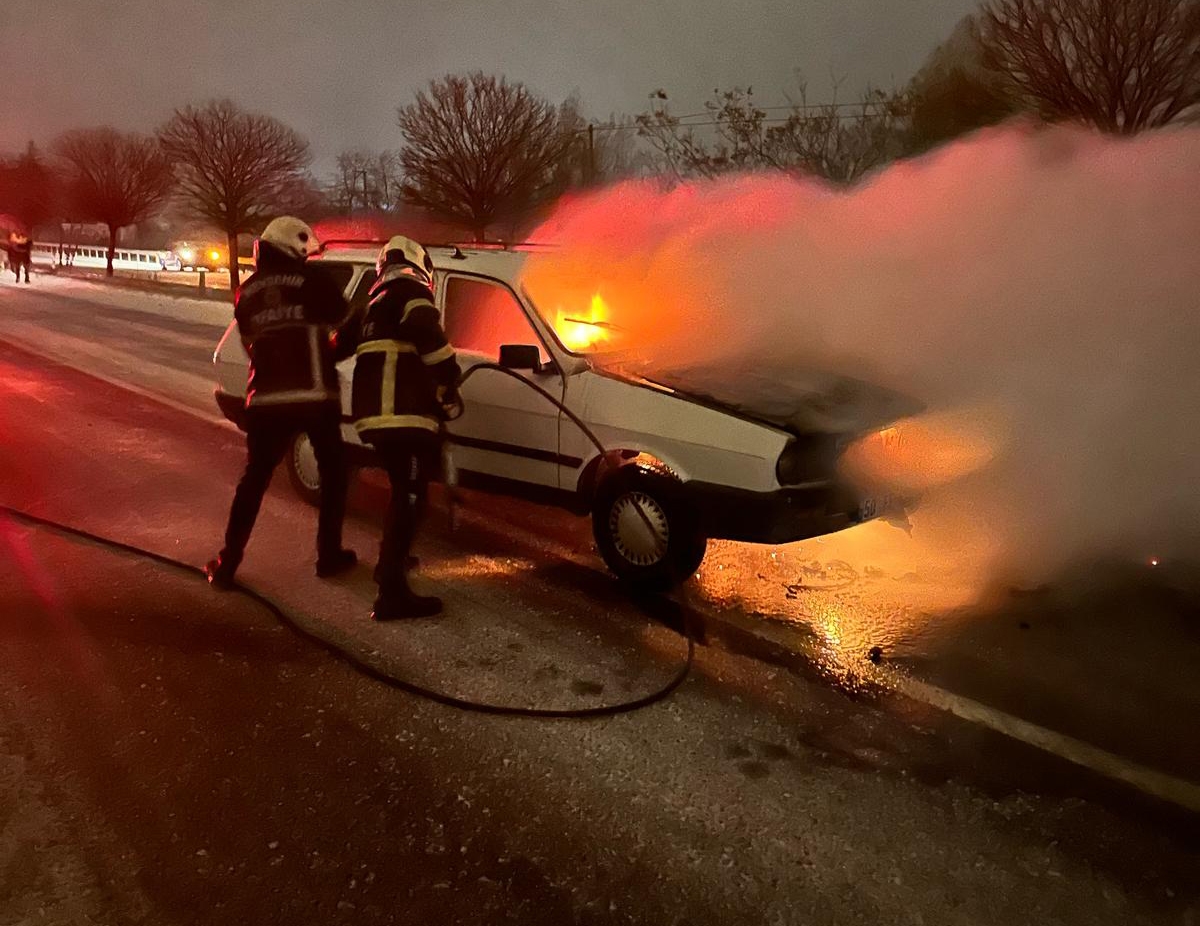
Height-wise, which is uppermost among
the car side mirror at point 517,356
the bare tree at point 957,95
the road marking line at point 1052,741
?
the bare tree at point 957,95

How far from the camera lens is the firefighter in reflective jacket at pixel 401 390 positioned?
432cm

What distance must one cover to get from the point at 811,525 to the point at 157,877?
122 inches

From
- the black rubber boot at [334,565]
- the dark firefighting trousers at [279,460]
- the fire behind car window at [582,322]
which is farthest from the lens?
the fire behind car window at [582,322]

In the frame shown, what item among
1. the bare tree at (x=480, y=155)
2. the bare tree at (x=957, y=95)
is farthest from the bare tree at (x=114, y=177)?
the bare tree at (x=957, y=95)

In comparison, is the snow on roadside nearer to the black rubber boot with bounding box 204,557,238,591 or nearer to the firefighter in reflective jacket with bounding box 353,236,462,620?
the black rubber boot with bounding box 204,557,238,591

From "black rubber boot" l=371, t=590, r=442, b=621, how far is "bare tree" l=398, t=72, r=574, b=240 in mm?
16164

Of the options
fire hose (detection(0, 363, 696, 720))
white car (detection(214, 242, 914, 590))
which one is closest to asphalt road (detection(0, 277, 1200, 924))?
fire hose (detection(0, 363, 696, 720))

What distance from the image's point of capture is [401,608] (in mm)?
4426

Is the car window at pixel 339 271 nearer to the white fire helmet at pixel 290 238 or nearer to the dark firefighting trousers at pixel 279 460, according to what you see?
the white fire helmet at pixel 290 238

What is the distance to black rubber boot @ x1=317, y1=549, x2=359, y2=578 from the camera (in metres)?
4.99

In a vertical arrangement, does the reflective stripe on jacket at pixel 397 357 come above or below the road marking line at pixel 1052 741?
above

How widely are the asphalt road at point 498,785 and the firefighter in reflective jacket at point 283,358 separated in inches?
24.5

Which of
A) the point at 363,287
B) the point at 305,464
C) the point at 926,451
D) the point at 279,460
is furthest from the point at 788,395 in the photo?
the point at 305,464

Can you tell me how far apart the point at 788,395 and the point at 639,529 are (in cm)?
105
